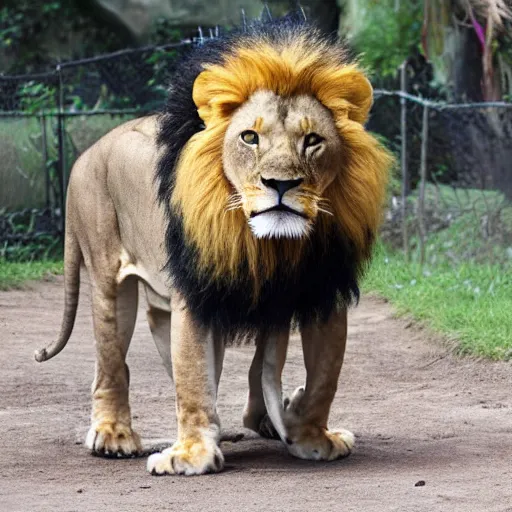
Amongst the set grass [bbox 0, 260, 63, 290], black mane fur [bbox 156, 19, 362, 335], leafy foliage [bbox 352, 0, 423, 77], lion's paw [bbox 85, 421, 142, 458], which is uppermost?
leafy foliage [bbox 352, 0, 423, 77]

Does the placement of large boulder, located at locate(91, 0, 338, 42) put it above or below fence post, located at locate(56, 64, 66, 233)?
above

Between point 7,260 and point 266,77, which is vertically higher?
point 266,77

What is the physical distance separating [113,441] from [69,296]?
0.85m

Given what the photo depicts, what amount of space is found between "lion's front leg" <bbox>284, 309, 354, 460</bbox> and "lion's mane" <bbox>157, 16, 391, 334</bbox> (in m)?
0.17

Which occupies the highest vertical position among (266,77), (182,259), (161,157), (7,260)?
(266,77)

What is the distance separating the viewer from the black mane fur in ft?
13.0

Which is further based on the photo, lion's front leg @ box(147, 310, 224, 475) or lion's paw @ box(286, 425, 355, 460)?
lion's paw @ box(286, 425, 355, 460)

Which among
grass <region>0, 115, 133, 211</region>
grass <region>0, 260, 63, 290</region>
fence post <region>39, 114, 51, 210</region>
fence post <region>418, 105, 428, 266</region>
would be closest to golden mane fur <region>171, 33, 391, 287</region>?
fence post <region>418, 105, 428, 266</region>

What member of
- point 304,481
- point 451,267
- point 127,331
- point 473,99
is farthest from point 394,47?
point 304,481

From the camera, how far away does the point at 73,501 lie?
12.0ft

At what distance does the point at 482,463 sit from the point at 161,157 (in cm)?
145

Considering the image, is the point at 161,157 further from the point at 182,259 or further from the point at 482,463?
the point at 482,463

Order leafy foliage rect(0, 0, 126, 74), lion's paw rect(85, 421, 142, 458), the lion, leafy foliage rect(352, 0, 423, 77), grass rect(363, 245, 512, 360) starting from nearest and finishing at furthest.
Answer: the lion < lion's paw rect(85, 421, 142, 458) < grass rect(363, 245, 512, 360) < leafy foliage rect(352, 0, 423, 77) < leafy foliage rect(0, 0, 126, 74)

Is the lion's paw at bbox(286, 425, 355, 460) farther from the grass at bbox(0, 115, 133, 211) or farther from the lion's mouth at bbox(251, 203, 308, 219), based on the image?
the grass at bbox(0, 115, 133, 211)
